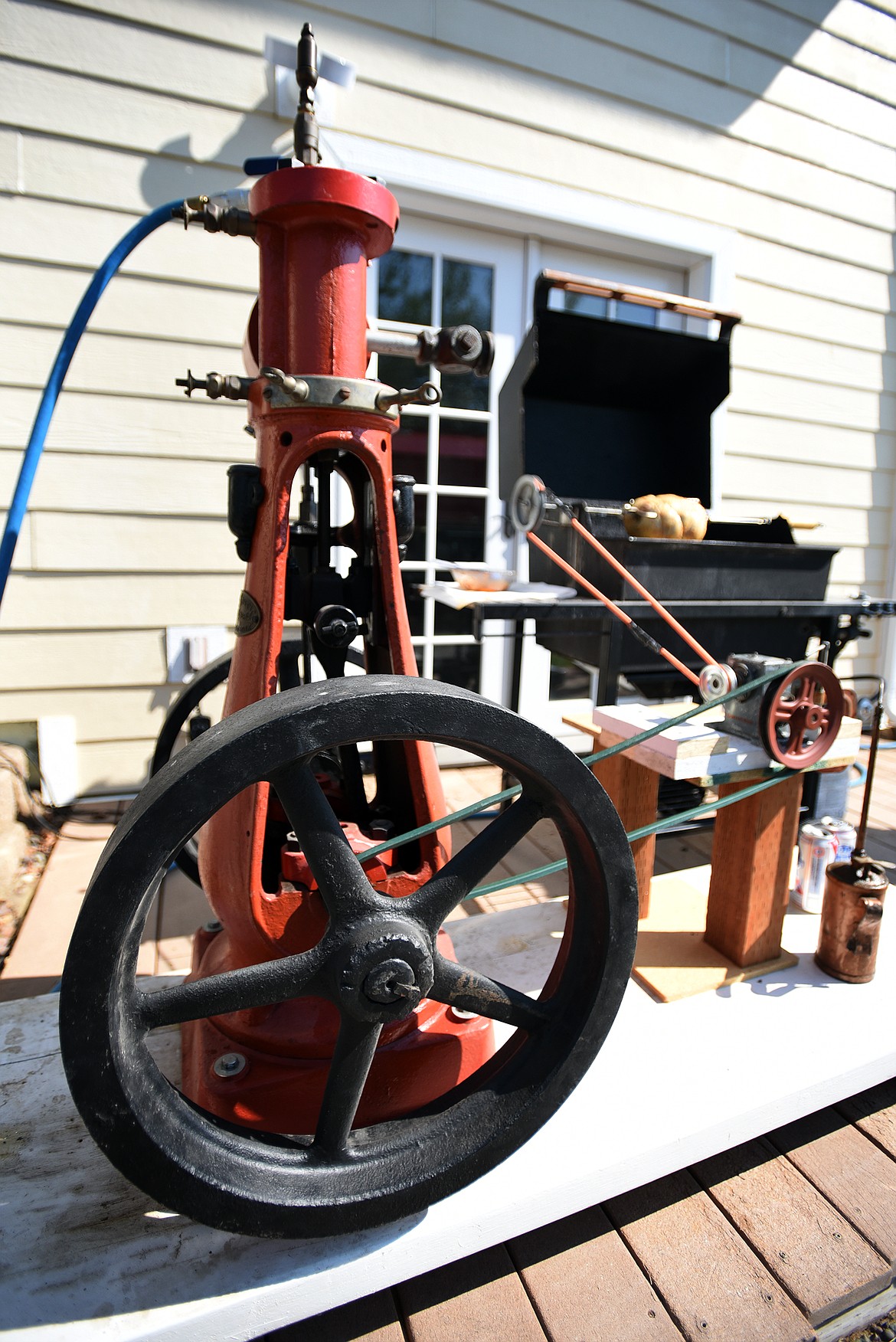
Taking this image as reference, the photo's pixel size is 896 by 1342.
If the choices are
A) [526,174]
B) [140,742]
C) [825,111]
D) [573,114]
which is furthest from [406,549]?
[825,111]

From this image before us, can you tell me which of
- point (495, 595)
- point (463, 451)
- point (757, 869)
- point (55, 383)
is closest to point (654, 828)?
point (757, 869)

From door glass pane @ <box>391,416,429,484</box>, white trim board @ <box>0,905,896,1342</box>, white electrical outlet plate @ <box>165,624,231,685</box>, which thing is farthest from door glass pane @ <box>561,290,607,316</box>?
white trim board @ <box>0,905,896,1342</box>

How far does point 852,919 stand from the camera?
1328 mm

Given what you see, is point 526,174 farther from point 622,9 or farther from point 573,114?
point 622,9

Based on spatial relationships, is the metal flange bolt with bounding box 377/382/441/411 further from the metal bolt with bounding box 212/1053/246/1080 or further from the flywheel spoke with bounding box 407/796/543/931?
the metal bolt with bounding box 212/1053/246/1080

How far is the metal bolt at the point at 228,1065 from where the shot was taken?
3.06ft

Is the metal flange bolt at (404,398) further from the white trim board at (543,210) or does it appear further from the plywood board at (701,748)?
the white trim board at (543,210)

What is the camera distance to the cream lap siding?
227 centimetres

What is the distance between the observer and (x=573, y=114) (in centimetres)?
282

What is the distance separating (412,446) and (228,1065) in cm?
253

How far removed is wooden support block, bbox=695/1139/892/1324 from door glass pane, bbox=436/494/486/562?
7.88 feet

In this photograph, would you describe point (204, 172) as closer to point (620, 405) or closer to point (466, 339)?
point (620, 405)

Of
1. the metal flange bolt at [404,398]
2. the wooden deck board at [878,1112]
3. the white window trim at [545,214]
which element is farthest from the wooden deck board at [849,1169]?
the white window trim at [545,214]

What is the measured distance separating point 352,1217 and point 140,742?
6.98 ft
